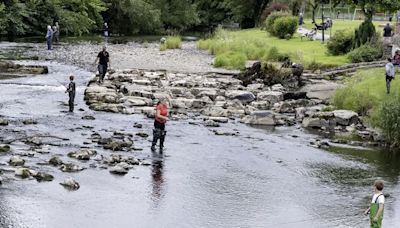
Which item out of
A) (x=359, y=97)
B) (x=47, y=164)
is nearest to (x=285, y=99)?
(x=359, y=97)

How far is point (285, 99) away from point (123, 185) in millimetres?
18365

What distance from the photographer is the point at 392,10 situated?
4016cm

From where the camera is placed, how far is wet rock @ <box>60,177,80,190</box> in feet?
66.3

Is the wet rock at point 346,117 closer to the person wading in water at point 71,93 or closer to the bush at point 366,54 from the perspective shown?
the person wading in water at point 71,93

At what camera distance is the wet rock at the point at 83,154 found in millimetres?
23438

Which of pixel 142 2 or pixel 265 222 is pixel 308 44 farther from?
pixel 265 222

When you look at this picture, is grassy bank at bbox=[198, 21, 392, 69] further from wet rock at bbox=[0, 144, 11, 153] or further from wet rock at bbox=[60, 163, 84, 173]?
wet rock at bbox=[60, 163, 84, 173]

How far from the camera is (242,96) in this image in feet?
121

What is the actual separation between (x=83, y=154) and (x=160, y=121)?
3.13 meters

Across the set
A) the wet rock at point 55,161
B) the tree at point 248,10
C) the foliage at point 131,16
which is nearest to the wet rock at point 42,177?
the wet rock at point 55,161

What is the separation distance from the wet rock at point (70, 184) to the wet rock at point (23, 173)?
4.34 feet

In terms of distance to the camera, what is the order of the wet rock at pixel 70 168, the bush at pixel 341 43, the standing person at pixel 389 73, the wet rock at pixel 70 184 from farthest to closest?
the bush at pixel 341 43 → the standing person at pixel 389 73 → the wet rock at pixel 70 168 → the wet rock at pixel 70 184

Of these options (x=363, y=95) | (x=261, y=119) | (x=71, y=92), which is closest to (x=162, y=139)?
(x=71, y=92)

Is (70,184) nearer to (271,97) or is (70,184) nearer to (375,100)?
(375,100)
